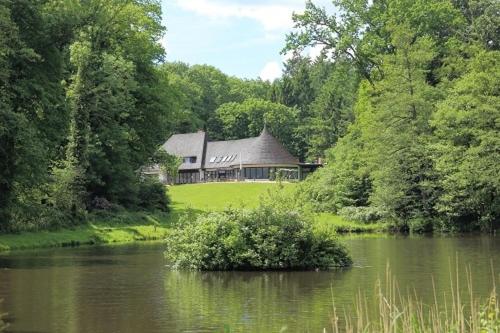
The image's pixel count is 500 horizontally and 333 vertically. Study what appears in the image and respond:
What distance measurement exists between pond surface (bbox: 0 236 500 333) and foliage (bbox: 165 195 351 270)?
0.81m

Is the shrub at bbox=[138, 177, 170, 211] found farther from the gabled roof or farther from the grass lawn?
the gabled roof

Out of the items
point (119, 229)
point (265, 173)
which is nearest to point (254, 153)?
point (265, 173)

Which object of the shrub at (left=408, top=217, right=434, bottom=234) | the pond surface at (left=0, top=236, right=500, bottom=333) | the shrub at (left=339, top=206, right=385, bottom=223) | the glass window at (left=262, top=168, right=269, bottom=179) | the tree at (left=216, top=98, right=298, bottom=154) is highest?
the tree at (left=216, top=98, right=298, bottom=154)

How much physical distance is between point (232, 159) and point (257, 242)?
258 feet

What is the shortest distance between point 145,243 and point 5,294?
20.5 meters

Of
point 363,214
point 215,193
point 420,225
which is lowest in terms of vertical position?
point 420,225

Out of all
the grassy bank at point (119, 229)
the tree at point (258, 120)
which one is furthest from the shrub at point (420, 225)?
the tree at point (258, 120)

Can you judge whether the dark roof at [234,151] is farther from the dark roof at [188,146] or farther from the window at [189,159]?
the window at [189,159]

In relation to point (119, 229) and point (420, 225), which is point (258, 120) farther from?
point (119, 229)

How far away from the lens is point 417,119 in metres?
51.0

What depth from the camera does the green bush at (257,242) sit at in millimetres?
25078

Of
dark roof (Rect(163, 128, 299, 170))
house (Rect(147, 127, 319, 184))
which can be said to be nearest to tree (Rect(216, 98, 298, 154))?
house (Rect(147, 127, 319, 184))

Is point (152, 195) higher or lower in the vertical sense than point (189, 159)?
lower

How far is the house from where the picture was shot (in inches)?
3950
